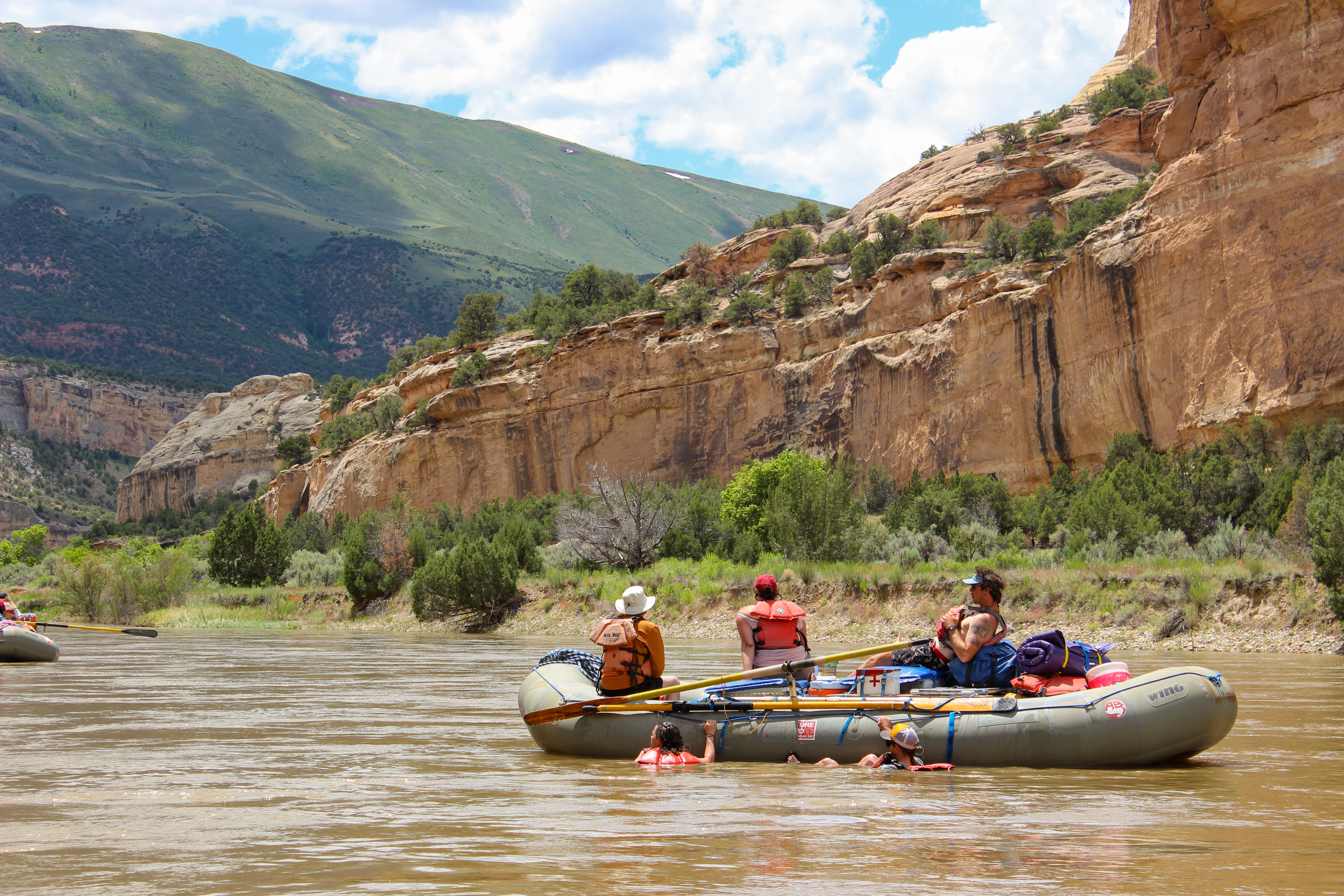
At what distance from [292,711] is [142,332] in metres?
145

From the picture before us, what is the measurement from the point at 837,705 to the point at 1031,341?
122 ft

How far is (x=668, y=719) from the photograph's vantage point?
1135 cm

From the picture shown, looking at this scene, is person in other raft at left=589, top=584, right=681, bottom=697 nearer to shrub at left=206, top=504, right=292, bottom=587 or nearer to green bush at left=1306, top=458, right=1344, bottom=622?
green bush at left=1306, top=458, right=1344, bottom=622

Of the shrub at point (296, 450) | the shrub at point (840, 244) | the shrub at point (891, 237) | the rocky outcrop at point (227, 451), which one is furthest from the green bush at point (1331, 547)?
the rocky outcrop at point (227, 451)

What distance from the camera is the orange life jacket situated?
12.0 metres

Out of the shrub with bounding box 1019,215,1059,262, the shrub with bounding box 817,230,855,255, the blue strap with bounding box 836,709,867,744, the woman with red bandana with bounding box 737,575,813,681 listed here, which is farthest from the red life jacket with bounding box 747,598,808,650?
the shrub with bounding box 817,230,855,255

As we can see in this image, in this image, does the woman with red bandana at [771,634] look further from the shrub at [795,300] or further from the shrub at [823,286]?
the shrub at [823,286]

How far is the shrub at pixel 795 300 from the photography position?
190 ft

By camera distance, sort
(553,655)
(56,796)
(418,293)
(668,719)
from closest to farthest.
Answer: (56,796) < (668,719) < (553,655) < (418,293)

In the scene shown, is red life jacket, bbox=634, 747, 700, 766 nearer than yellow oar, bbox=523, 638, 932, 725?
Yes

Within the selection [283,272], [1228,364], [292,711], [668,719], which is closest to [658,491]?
[1228,364]

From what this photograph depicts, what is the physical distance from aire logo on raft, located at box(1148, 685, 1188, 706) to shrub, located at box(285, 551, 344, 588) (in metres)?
40.9

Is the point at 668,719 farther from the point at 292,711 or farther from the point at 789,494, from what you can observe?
the point at 789,494

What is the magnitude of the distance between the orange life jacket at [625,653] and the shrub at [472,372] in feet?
182
